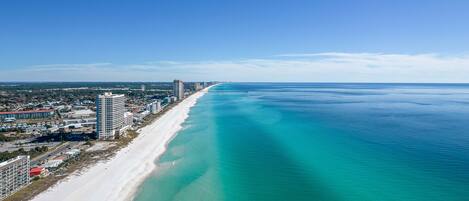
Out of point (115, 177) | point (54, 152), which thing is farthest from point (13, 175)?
point (54, 152)

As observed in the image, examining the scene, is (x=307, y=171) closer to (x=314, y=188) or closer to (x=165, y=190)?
(x=314, y=188)

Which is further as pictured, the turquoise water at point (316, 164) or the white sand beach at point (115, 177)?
the turquoise water at point (316, 164)

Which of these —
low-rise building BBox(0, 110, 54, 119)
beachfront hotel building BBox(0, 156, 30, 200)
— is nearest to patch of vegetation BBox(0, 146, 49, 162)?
beachfront hotel building BBox(0, 156, 30, 200)

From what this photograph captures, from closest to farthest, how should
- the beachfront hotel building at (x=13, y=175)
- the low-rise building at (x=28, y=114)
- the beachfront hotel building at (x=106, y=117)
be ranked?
the beachfront hotel building at (x=13, y=175), the beachfront hotel building at (x=106, y=117), the low-rise building at (x=28, y=114)

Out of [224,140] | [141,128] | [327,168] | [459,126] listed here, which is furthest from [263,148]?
[459,126]

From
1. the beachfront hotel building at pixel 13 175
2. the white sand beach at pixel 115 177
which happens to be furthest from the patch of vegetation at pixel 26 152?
the beachfront hotel building at pixel 13 175

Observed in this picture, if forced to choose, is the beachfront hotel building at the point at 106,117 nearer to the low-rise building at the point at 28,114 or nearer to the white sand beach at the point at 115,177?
the white sand beach at the point at 115,177

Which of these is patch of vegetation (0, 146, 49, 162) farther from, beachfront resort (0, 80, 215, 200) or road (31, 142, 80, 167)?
road (31, 142, 80, 167)
